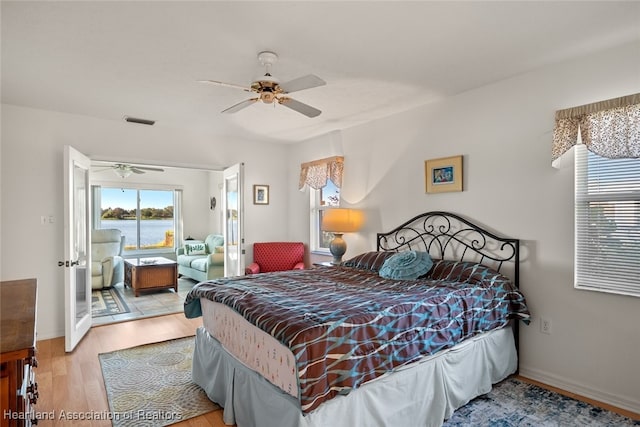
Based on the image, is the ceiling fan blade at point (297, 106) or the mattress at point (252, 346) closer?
the mattress at point (252, 346)

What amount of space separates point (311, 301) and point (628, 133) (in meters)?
2.43

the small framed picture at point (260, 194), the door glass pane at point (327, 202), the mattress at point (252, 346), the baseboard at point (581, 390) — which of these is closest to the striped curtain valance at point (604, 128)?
the baseboard at point (581, 390)

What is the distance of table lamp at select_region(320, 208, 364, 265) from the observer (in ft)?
14.1

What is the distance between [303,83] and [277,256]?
3334 millimetres

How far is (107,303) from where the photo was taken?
5395 mm

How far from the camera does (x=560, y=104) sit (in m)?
2.73

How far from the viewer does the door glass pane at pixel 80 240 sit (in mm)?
3746

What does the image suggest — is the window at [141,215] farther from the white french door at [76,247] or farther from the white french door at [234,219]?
the white french door at [76,247]

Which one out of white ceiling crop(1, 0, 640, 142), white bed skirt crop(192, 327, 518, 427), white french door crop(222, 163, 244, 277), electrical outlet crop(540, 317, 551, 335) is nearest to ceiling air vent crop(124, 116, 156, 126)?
white ceiling crop(1, 0, 640, 142)

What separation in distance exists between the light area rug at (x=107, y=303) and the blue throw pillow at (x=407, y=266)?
12.9 feet

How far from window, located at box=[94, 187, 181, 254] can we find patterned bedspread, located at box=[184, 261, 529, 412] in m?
5.81

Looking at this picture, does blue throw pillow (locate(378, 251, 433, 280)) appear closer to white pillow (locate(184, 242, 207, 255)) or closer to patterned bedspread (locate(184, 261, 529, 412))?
patterned bedspread (locate(184, 261, 529, 412))

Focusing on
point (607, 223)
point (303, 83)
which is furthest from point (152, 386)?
point (607, 223)

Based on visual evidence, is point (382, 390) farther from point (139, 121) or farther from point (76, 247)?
point (139, 121)
